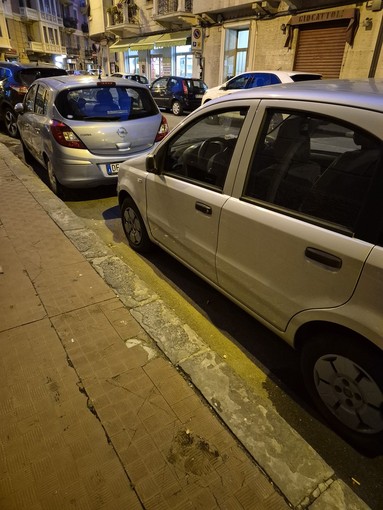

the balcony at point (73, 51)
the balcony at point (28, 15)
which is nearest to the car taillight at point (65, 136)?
the balcony at point (28, 15)

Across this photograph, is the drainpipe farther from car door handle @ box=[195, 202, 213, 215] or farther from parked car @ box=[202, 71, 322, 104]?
car door handle @ box=[195, 202, 213, 215]

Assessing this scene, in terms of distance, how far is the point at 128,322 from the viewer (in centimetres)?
275

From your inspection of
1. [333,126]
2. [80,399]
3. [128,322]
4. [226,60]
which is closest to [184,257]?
[128,322]

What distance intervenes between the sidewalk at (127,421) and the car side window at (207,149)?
113 centimetres

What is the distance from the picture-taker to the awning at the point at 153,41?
22.1 m

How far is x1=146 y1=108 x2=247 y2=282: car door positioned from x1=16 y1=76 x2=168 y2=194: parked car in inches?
81.7

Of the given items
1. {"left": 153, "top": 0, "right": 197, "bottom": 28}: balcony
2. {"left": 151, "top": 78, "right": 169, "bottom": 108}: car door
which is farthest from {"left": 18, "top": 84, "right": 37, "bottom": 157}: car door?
{"left": 153, "top": 0, "right": 197, "bottom": 28}: balcony

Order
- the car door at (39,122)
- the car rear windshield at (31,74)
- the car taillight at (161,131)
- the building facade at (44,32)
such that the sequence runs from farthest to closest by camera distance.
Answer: the building facade at (44,32) → the car rear windshield at (31,74) → the car taillight at (161,131) → the car door at (39,122)

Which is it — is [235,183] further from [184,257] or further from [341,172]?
[184,257]

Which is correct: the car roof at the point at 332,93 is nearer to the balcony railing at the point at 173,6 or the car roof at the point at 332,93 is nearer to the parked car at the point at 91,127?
the parked car at the point at 91,127

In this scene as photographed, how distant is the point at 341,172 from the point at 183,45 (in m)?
24.5

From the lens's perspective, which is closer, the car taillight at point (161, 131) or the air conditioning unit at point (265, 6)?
the car taillight at point (161, 131)

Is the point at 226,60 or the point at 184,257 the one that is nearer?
the point at 184,257

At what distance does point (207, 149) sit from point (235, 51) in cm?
1897
